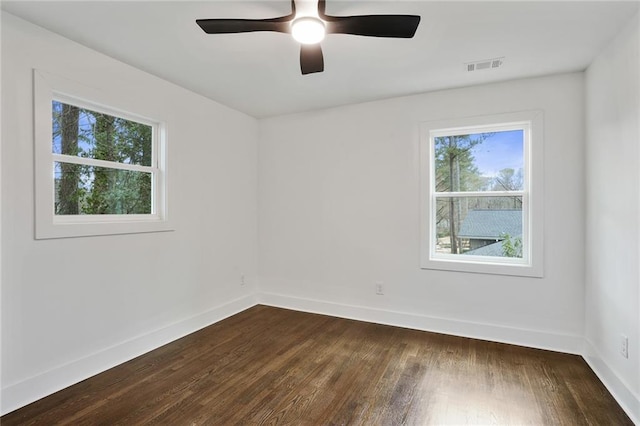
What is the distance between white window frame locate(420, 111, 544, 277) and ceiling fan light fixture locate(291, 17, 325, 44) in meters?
1.92

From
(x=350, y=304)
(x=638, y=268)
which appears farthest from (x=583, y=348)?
(x=350, y=304)

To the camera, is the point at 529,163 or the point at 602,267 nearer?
the point at 602,267

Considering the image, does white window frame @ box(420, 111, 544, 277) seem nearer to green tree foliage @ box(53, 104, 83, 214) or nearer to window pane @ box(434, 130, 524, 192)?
window pane @ box(434, 130, 524, 192)

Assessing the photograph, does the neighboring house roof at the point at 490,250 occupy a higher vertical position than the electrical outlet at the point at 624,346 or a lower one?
higher

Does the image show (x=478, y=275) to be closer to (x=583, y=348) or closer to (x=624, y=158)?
(x=583, y=348)

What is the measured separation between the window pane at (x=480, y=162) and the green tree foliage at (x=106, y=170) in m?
3.00

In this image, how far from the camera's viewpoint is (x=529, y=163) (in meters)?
3.15

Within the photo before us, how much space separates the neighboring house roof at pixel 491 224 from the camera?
10.7ft

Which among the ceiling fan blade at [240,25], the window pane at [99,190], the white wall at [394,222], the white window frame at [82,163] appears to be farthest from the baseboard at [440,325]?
the ceiling fan blade at [240,25]

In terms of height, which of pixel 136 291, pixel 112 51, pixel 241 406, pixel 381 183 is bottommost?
pixel 241 406

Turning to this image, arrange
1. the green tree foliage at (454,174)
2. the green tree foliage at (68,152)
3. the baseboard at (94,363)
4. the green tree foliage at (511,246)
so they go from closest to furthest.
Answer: the baseboard at (94,363) → the green tree foliage at (68,152) → the green tree foliage at (511,246) → the green tree foliage at (454,174)

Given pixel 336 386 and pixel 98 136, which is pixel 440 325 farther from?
pixel 98 136

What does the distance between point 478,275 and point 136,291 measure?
324 centimetres

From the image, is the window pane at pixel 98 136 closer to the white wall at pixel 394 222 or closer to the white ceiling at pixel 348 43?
the white ceiling at pixel 348 43
